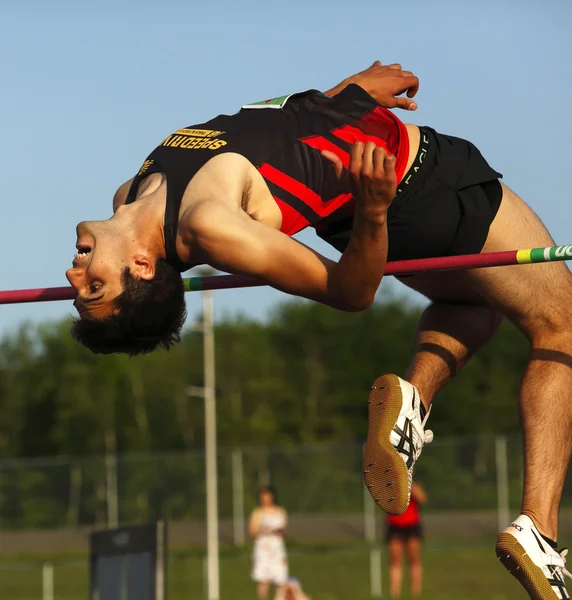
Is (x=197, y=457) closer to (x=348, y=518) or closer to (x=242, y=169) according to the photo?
(x=348, y=518)

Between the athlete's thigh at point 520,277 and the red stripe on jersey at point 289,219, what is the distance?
0.66m

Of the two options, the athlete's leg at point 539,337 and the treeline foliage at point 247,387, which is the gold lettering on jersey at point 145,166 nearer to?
the athlete's leg at point 539,337

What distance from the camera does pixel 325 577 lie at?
1909cm

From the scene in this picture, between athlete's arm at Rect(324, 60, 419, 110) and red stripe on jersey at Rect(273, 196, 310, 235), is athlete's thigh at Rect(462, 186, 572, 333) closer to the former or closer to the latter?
athlete's arm at Rect(324, 60, 419, 110)

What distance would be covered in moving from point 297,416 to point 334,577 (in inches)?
788

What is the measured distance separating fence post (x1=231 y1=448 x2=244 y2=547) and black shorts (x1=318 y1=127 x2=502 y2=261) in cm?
2091

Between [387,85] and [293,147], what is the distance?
60cm

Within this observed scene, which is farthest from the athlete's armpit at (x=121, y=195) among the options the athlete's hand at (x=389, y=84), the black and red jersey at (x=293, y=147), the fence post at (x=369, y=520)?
the fence post at (x=369, y=520)

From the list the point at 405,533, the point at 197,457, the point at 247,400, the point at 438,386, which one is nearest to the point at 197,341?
the point at 247,400

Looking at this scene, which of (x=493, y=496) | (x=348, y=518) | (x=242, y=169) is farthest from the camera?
(x=348, y=518)

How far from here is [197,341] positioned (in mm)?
41250

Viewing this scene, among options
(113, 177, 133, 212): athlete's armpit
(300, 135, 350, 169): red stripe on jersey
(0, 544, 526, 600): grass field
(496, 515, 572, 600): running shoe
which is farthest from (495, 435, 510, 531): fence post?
(300, 135, 350, 169): red stripe on jersey

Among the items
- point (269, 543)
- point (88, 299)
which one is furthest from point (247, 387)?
point (88, 299)

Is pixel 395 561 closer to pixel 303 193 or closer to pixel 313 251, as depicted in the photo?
pixel 303 193
